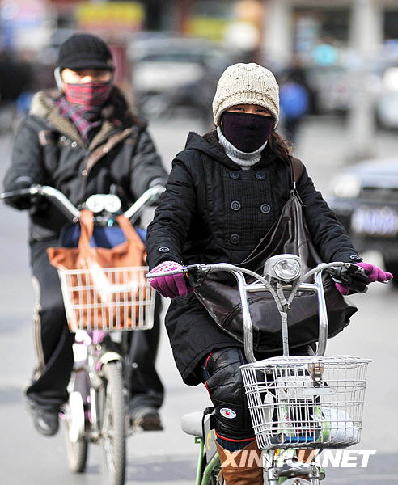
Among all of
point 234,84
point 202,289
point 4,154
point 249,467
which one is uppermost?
point 234,84

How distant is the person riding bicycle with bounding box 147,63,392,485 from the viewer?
4.91m

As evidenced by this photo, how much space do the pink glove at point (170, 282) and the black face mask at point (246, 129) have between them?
56 centimetres

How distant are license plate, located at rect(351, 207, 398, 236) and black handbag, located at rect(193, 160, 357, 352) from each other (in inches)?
309

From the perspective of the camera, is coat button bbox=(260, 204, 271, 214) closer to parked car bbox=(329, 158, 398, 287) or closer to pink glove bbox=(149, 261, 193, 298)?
pink glove bbox=(149, 261, 193, 298)

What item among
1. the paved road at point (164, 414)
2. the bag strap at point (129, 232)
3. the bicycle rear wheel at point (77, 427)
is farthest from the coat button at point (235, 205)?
the paved road at point (164, 414)

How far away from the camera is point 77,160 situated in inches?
272

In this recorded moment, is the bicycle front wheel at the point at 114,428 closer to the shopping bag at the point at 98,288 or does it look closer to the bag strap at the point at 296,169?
the shopping bag at the point at 98,288

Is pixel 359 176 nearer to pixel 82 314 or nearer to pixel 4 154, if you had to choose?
pixel 82 314

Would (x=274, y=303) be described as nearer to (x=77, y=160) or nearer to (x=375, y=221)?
(x=77, y=160)

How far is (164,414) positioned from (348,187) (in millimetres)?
5509

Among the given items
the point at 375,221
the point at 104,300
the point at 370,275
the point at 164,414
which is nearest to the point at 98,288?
the point at 104,300

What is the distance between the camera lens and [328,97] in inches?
1506

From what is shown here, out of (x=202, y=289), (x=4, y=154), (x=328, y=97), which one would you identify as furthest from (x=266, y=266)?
(x=328, y=97)

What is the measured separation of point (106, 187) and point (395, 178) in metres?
6.80
